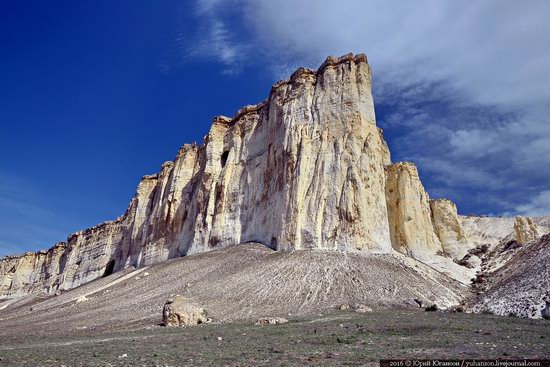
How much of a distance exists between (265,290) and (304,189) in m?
12.0

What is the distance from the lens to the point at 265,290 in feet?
107

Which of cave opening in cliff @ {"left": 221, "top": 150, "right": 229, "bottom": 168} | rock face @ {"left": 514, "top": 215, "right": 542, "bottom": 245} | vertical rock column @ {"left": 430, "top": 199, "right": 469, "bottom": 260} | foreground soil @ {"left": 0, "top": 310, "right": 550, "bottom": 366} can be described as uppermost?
cave opening in cliff @ {"left": 221, "top": 150, "right": 229, "bottom": 168}

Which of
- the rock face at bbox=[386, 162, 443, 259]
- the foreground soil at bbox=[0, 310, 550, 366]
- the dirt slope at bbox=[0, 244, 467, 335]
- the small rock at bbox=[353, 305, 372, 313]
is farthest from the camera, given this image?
the rock face at bbox=[386, 162, 443, 259]

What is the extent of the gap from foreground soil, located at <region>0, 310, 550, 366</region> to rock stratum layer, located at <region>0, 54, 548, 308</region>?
16.3 m

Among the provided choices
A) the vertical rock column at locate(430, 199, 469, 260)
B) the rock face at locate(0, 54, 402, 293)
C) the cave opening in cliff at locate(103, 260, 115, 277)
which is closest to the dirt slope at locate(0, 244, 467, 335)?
the rock face at locate(0, 54, 402, 293)

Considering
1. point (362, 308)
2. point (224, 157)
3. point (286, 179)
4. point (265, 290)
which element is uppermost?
point (224, 157)

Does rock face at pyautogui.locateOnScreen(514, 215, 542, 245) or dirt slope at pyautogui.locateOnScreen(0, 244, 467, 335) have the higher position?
rock face at pyautogui.locateOnScreen(514, 215, 542, 245)

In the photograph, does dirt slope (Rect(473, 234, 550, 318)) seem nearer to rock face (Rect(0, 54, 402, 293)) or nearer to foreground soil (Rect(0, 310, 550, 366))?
foreground soil (Rect(0, 310, 550, 366))

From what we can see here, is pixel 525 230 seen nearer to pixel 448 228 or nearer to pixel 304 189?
pixel 448 228

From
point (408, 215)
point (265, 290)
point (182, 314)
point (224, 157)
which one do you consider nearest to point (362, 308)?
point (265, 290)

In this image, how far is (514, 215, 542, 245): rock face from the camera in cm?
4475

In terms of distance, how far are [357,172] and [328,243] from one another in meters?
6.55

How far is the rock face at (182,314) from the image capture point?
27312mm

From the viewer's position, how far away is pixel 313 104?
46.2m
